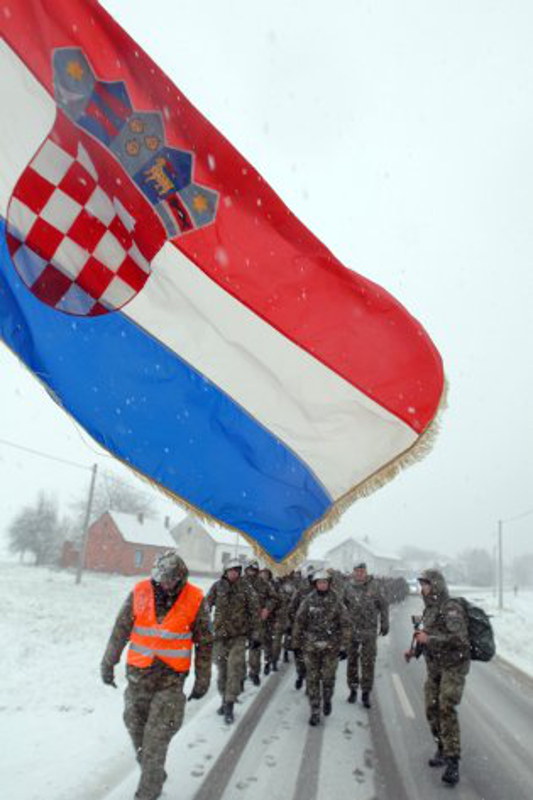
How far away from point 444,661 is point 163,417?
11.3 ft

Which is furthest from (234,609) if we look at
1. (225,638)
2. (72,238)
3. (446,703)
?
(72,238)

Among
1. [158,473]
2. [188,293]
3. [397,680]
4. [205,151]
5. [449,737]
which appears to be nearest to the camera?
[205,151]

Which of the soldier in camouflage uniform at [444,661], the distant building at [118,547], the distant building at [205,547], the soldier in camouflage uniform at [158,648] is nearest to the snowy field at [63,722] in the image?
the soldier in camouflage uniform at [158,648]

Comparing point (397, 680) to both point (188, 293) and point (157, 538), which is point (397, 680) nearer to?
point (188, 293)

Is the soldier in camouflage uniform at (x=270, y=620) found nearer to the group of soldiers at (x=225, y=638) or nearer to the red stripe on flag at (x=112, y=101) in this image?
the group of soldiers at (x=225, y=638)

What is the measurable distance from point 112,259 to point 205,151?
37.5 inches

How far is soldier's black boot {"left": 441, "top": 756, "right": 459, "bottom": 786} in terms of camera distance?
5.09 m

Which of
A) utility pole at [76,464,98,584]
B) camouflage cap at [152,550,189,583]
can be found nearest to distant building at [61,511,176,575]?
utility pole at [76,464,98,584]

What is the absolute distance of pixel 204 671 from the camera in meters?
4.46

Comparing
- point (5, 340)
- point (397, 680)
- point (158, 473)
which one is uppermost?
point (5, 340)

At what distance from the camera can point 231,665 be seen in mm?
6875

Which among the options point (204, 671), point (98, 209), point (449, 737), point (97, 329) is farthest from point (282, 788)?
point (98, 209)

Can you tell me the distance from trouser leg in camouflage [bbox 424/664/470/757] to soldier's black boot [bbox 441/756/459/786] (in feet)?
0.12

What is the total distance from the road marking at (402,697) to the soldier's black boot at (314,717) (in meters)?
1.36
